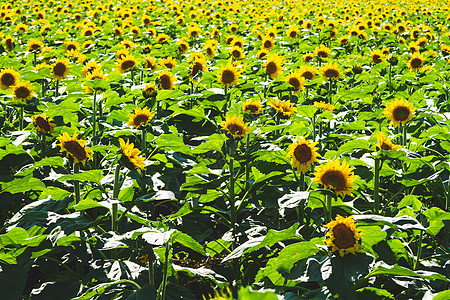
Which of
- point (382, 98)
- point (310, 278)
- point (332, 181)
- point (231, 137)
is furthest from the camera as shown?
point (382, 98)

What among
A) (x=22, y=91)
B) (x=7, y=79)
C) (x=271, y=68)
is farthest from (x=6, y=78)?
(x=271, y=68)

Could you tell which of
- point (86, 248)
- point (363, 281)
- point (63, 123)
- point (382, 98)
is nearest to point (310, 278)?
point (363, 281)

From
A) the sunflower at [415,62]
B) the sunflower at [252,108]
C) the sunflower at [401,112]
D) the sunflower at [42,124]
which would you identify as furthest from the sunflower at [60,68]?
the sunflower at [415,62]

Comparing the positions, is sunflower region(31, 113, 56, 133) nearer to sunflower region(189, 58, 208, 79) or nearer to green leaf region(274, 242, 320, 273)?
sunflower region(189, 58, 208, 79)

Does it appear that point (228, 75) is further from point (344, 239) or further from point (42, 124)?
point (344, 239)

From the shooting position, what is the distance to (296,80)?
4.43 metres

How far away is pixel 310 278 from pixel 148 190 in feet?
4.88

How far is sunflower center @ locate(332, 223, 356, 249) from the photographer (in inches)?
71.8

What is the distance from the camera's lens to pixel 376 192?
2582mm

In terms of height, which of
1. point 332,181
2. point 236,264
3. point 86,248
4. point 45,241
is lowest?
point 236,264

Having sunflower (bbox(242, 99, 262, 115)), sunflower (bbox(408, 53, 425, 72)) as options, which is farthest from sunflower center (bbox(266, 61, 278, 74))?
sunflower (bbox(408, 53, 425, 72))

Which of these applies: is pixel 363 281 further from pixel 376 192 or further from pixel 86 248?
pixel 86 248

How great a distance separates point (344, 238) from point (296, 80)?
282 cm

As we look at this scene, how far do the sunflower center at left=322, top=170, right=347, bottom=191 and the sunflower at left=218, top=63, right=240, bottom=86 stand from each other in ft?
7.41
